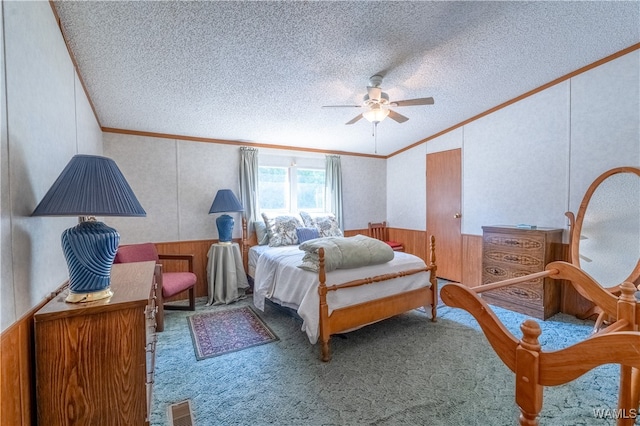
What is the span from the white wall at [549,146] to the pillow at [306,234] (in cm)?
218

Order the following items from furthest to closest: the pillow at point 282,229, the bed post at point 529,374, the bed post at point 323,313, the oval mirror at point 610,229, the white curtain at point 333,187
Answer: the white curtain at point 333,187 < the pillow at point 282,229 < the oval mirror at point 610,229 < the bed post at point 323,313 < the bed post at point 529,374

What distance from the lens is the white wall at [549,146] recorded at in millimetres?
2656

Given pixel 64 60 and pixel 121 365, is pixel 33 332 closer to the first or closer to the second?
pixel 121 365

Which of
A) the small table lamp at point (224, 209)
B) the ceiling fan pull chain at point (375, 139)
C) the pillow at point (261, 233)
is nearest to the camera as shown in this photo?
the small table lamp at point (224, 209)

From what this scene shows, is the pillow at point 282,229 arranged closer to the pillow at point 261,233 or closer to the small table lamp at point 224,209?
the pillow at point 261,233

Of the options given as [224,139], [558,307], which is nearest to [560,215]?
[558,307]

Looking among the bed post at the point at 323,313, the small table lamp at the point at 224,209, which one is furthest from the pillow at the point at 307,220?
the bed post at the point at 323,313

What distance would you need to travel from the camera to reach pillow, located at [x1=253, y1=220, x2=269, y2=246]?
387 centimetres

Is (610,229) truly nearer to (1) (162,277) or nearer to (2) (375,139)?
(2) (375,139)

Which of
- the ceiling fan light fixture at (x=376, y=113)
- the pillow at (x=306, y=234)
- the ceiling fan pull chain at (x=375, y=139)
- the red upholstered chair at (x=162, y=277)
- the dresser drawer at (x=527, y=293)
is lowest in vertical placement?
the dresser drawer at (x=527, y=293)

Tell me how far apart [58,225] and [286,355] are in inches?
70.9

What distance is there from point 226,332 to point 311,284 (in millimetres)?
1105

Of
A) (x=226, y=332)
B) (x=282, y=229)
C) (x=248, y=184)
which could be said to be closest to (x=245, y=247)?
(x=282, y=229)

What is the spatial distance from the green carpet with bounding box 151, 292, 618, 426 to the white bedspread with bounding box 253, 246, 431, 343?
13.8 inches
